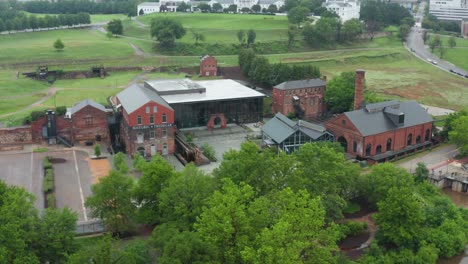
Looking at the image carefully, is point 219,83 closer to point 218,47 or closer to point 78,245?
point 218,47

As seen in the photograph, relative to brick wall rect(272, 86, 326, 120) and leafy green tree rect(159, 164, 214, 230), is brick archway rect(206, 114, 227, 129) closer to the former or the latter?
brick wall rect(272, 86, 326, 120)

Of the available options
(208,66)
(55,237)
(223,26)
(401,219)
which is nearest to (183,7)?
(223,26)

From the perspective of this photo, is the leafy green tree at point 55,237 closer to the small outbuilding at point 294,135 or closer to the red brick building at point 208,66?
the small outbuilding at point 294,135

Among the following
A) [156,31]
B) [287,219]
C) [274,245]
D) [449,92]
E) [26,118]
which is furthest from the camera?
[156,31]

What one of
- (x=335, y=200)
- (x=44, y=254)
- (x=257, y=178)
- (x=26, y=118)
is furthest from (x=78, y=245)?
(x=26, y=118)

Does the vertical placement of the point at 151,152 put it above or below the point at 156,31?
below

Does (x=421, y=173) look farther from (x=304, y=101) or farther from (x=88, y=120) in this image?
(x=88, y=120)

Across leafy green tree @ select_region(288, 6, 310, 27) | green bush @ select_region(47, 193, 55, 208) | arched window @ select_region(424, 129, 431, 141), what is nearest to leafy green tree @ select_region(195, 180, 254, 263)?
green bush @ select_region(47, 193, 55, 208)
